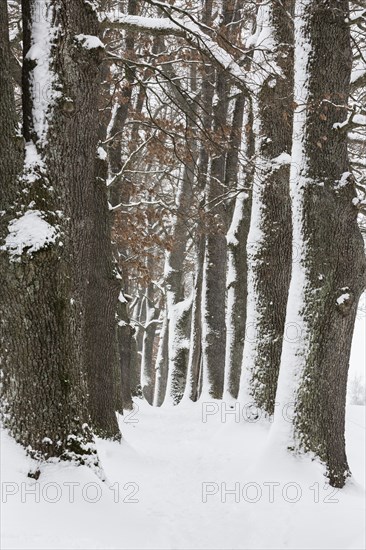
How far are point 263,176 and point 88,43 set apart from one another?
155 inches

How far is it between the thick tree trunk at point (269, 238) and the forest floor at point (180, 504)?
109 cm

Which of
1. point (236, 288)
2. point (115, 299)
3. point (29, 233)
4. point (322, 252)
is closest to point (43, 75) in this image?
point (29, 233)

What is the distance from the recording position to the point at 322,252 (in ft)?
19.8

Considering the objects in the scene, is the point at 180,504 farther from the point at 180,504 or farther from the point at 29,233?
the point at 29,233

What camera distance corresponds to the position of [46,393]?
189 inches

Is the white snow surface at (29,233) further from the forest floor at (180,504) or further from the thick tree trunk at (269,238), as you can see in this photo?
the thick tree trunk at (269,238)

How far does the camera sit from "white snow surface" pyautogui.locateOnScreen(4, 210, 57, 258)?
4.71 metres

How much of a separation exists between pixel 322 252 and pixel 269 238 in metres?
2.32

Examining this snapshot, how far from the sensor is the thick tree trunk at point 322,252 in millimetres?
5945

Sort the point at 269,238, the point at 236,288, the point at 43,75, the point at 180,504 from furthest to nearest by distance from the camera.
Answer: the point at 236,288
the point at 269,238
the point at 180,504
the point at 43,75

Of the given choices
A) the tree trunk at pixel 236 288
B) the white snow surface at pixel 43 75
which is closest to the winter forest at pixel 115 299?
the white snow surface at pixel 43 75

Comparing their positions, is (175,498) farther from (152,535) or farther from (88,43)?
(88,43)

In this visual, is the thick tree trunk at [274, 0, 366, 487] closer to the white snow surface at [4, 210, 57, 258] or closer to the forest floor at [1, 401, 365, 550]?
the forest floor at [1, 401, 365, 550]

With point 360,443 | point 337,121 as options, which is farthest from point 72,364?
point 360,443
